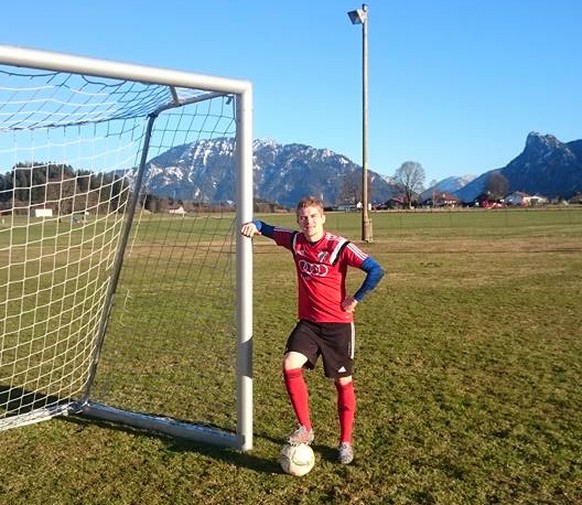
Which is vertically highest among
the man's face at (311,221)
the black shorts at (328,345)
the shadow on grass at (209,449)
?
the man's face at (311,221)

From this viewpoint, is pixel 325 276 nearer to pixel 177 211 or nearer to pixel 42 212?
pixel 177 211

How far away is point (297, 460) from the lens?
400 centimetres

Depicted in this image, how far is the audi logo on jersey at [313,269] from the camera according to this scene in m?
4.33

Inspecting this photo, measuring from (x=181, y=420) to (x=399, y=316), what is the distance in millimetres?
5160

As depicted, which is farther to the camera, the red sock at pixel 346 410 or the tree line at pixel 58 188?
the tree line at pixel 58 188

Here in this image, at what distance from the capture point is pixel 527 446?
4488 millimetres

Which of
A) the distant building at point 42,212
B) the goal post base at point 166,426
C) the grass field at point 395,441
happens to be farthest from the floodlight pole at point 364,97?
the goal post base at point 166,426

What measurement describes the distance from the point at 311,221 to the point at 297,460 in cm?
149

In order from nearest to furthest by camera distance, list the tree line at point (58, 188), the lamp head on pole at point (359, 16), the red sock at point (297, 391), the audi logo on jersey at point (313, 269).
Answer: the red sock at point (297, 391)
the audi logo on jersey at point (313, 269)
the tree line at point (58, 188)
the lamp head on pole at point (359, 16)

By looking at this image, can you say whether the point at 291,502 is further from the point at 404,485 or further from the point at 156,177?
the point at 156,177

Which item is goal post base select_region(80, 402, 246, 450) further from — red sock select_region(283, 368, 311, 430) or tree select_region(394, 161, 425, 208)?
tree select_region(394, 161, 425, 208)

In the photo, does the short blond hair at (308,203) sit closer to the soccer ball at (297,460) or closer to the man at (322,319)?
the man at (322,319)

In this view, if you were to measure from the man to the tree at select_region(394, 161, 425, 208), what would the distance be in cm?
11395

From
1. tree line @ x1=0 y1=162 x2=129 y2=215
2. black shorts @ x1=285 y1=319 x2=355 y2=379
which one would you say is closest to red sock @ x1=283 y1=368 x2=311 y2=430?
black shorts @ x1=285 y1=319 x2=355 y2=379
